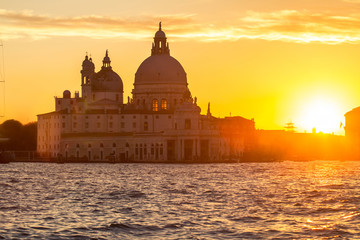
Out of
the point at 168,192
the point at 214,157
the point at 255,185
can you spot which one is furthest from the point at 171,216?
the point at 214,157

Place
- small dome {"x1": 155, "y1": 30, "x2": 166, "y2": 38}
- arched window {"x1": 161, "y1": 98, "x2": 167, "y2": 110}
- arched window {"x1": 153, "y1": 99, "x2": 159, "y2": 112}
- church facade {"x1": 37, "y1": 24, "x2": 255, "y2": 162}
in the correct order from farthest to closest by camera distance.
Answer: small dome {"x1": 155, "y1": 30, "x2": 166, "y2": 38}
arched window {"x1": 153, "y1": 99, "x2": 159, "y2": 112}
arched window {"x1": 161, "y1": 98, "x2": 167, "y2": 110}
church facade {"x1": 37, "y1": 24, "x2": 255, "y2": 162}

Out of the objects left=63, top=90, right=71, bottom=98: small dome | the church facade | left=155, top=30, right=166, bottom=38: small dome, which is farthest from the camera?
left=63, top=90, right=71, bottom=98: small dome

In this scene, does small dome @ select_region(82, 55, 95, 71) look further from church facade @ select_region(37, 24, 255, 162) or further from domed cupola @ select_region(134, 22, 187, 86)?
domed cupola @ select_region(134, 22, 187, 86)

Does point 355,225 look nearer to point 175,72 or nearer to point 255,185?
point 255,185

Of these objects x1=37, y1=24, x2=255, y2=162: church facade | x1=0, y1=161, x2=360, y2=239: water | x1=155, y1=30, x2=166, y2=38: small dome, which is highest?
x1=155, y1=30, x2=166, y2=38: small dome

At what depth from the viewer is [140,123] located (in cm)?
17525

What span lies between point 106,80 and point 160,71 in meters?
13.9

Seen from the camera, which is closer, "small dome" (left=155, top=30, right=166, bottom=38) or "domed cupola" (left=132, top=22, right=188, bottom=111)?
"domed cupola" (left=132, top=22, right=188, bottom=111)

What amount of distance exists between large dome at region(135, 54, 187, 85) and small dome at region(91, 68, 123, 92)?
23.6 ft

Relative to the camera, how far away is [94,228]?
3972cm

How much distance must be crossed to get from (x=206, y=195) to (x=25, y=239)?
22.7 metres

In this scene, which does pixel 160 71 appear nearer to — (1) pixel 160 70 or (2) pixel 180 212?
(1) pixel 160 70

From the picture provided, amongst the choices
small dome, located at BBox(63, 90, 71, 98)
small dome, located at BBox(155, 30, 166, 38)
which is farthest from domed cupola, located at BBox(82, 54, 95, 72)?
small dome, located at BBox(155, 30, 166, 38)

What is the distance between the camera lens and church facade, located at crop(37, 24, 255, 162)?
16412cm
